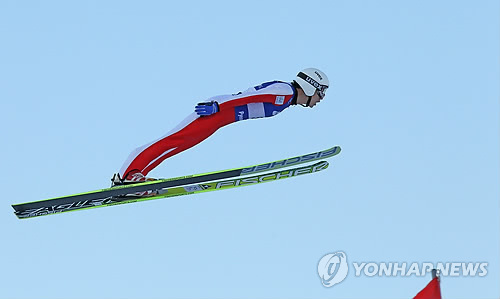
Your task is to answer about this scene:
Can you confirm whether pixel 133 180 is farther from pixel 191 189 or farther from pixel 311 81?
pixel 311 81

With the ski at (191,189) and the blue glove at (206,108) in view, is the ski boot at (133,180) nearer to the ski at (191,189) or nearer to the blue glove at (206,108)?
the ski at (191,189)

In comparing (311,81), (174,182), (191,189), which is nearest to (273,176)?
(191,189)

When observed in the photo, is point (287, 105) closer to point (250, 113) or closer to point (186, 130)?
point (250, 113)

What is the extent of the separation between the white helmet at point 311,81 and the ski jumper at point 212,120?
0.17 metres

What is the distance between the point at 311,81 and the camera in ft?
33.6

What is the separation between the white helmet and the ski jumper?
17 centimetres

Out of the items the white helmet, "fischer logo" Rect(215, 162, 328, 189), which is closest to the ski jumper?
the white helmet

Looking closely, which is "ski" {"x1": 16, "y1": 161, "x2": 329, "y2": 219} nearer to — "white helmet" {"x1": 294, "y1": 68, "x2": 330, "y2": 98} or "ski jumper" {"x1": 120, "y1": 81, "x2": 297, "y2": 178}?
"ski jumper" {"x1": 120, "y1": 81, "x2": 297, "y2": 178}

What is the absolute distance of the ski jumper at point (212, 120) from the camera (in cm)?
963

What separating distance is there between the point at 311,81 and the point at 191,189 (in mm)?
2035

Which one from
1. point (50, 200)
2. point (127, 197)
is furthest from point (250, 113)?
point (50, 200)

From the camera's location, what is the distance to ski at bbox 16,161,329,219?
9.39 metres

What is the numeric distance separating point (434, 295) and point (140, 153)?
3.84 m

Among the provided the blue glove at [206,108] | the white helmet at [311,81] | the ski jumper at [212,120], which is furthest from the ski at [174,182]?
the white helmet at [311,81]
